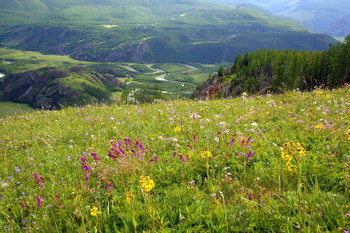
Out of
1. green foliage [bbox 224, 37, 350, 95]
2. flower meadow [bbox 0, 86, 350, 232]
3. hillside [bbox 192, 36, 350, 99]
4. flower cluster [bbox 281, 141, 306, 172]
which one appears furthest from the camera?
hillside [bbox 192, 36, 350, 99]

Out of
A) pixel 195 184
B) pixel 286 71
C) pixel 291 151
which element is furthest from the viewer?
pixel 286 71

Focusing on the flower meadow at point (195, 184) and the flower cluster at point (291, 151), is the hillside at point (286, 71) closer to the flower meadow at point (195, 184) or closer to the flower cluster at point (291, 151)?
the flower meadow at point (195, 184)

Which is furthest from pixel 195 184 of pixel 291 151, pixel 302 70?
pixel 302 70

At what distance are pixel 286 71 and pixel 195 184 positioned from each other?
301ft

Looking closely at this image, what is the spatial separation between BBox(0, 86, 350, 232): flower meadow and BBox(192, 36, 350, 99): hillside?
43.6 metres

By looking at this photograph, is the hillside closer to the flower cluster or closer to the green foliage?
the green foliage

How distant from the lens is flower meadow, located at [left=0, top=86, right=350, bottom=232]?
3236mm

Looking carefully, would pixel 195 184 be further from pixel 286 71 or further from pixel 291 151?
pixel 286 71

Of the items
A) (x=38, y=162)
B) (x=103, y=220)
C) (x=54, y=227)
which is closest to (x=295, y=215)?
(x=103, y=220)

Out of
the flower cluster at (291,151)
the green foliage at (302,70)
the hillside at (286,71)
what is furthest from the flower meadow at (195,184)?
the green foliage at (302,70)

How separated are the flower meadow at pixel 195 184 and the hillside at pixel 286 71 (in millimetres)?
43572

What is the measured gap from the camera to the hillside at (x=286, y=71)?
233 feet

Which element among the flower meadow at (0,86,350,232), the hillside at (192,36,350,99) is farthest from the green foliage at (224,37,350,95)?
the flower meadow at (0,86,350,232)

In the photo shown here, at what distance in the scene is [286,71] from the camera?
86.3 m
